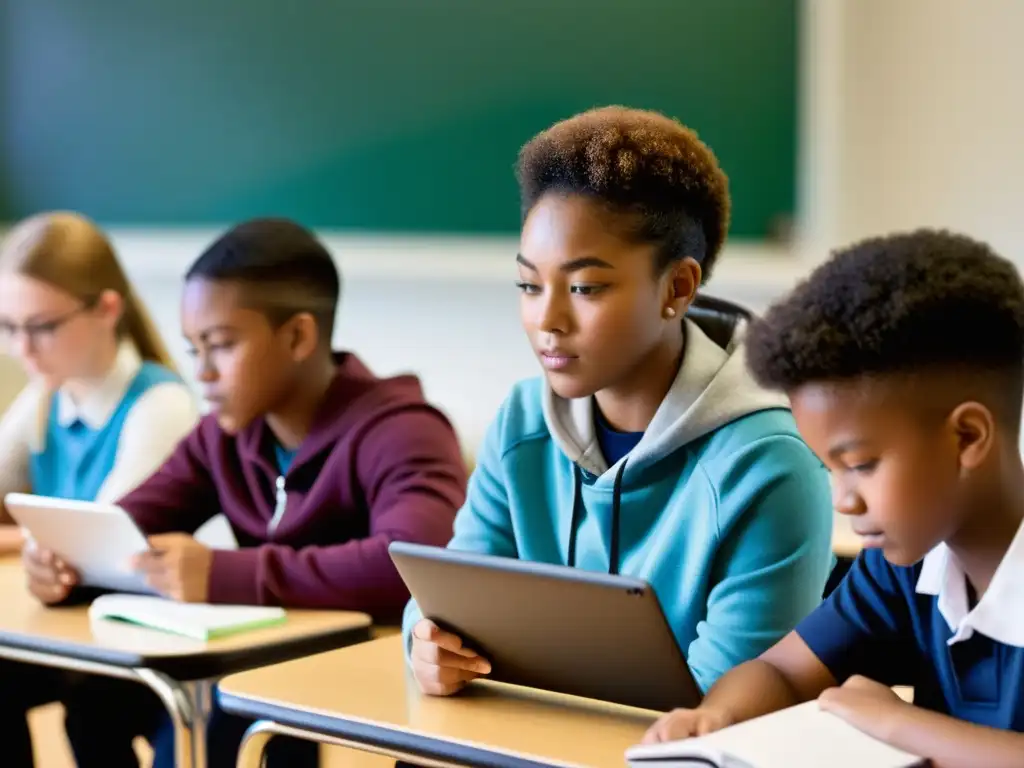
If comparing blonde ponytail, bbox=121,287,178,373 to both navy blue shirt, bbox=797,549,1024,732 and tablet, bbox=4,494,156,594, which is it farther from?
navy blue shirt, bbox=797,549,1024,732

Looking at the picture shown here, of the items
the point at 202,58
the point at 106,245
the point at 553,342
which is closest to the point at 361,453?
the point at 553,342

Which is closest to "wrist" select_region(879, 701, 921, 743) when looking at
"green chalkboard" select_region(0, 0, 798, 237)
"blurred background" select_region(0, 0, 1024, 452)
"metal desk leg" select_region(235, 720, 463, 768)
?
"metal desk leg" select_region(235, 720, 463, 768)

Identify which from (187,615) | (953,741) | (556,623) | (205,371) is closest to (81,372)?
(205,371)

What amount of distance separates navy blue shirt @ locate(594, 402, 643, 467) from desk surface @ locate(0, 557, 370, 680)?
476 mm

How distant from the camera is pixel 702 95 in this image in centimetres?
285

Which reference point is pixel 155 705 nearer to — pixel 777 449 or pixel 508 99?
pixel 777 449

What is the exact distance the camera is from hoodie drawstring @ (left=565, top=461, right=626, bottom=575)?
1.64 metres

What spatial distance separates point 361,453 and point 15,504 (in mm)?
506

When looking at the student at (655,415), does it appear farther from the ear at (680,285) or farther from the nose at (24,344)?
the nose at (24,344)

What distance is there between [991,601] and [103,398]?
187cm

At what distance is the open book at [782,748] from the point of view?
1112 millimetres

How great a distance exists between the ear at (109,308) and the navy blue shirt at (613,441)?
4.36 ft

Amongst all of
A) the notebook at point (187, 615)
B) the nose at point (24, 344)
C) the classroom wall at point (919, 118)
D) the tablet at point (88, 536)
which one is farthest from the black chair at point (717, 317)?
the nose at point (24, 344)

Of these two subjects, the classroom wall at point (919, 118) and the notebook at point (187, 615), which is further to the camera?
the classroom wall at point (919, 118)
